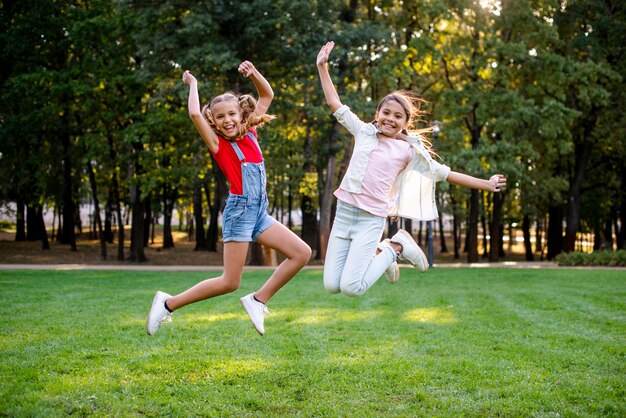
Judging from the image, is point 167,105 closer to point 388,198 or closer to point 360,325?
point 360,325

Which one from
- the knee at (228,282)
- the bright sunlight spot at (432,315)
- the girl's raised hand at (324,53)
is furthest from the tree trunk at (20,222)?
the girl's raised hand at (324,53)

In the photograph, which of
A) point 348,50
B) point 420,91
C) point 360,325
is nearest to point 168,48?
point 348,50

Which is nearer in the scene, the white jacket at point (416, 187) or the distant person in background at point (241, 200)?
the distant person in background at point (241, 200)

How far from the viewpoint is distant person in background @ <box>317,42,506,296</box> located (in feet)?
19.6

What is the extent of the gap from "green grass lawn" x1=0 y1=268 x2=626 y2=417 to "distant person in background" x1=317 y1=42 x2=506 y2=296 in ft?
3.63

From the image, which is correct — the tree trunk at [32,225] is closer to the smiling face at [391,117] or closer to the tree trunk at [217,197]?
the tree trunk at [217,197]

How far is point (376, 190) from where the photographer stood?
20.1 ft

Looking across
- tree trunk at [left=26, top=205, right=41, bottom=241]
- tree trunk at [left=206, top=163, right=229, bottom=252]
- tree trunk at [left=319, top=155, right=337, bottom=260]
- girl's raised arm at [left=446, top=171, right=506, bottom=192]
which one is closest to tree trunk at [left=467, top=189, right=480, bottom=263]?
tree trunk at [left=319, top=155, right=337, bottom=260]

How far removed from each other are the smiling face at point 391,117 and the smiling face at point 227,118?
1356 millimetres

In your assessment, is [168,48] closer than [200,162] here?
Yes

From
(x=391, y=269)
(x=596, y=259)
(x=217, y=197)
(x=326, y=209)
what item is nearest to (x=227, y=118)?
(x=391, y=269)

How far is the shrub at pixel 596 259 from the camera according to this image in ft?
76.0

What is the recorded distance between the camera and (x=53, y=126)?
26.6 m

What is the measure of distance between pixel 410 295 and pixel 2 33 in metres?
20.5
